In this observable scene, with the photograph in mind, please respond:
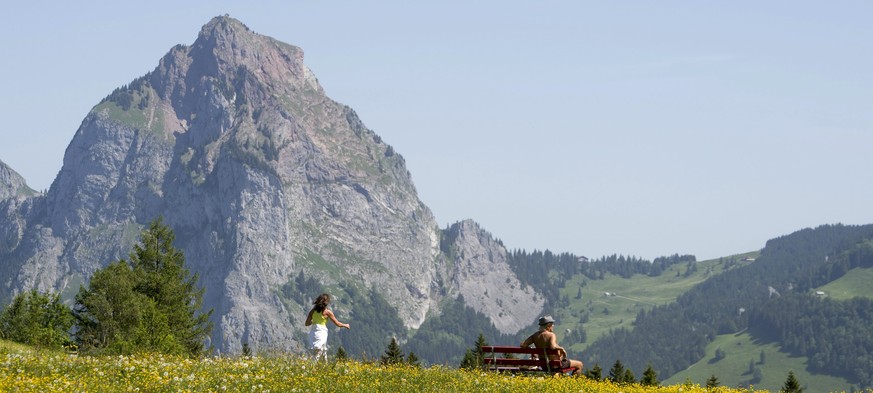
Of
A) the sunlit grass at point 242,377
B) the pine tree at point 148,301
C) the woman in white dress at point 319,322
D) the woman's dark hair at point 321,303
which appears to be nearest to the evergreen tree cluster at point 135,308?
the pine tree at point 148,301

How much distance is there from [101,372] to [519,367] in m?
12.7

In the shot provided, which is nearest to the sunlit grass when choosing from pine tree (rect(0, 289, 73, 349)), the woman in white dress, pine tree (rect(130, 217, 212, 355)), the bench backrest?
the bench backrest

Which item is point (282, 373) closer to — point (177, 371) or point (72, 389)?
point (177, 371)

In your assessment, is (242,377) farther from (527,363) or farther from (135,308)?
(135,308)

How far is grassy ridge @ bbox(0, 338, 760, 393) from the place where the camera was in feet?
84.6

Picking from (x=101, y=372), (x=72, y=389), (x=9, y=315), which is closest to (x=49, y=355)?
(x=101, y=372)

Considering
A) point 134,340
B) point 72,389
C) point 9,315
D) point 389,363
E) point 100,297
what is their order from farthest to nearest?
1. point 9,315
2. point 100,297
3. point 134,340
4. point 389,363
5. point 72,389

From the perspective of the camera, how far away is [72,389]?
24516mm

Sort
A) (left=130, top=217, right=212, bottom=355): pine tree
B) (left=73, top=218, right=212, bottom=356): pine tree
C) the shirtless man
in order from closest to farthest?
the shirtless man < (left=73, top=218, right=212, bottom=356): pine tree < (left=130, top=217, right=212, bottom=355): pine tree

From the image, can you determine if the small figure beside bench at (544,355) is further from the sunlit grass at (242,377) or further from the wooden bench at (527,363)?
the sunlit grass at (242,377)

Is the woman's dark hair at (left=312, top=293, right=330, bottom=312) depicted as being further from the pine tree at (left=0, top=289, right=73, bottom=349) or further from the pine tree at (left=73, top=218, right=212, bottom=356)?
the pine tree at (left=0, top=289, right=73, bottom=349)

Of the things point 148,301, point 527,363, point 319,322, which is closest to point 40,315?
point 148,301

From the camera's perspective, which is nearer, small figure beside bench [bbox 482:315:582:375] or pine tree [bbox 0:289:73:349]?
small figure beside bench [bbox 482:315:582:375]

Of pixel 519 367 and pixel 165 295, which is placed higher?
pixel 165 295
